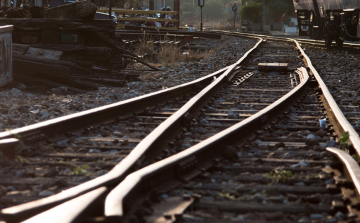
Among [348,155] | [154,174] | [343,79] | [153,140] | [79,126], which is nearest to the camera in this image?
[154,174]

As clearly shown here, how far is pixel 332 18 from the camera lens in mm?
16531

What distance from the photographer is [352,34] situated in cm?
1509

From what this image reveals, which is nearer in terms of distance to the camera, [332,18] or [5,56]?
[5,56]

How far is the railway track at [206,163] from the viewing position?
2482 mm

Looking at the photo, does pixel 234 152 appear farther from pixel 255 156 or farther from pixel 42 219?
pixel 42 219

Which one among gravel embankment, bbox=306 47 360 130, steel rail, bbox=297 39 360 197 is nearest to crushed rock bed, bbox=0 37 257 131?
gravel embankment, bbox=306 47 360 130

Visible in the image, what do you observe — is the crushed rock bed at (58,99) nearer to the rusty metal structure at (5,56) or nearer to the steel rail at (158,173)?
the rusty metal structure at (5,56)

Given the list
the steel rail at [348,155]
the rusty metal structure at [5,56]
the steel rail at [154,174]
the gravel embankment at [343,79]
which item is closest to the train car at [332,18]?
the gravel embankment at [343,79]

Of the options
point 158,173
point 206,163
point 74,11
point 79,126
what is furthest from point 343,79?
point 158,173

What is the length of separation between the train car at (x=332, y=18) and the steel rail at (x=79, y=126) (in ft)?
27.6

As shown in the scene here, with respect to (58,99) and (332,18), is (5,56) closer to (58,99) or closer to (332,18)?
(58,99)

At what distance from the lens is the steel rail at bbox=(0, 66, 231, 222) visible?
2367 mm

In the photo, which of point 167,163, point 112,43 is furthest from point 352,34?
point 167,163

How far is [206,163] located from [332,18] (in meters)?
14.7
